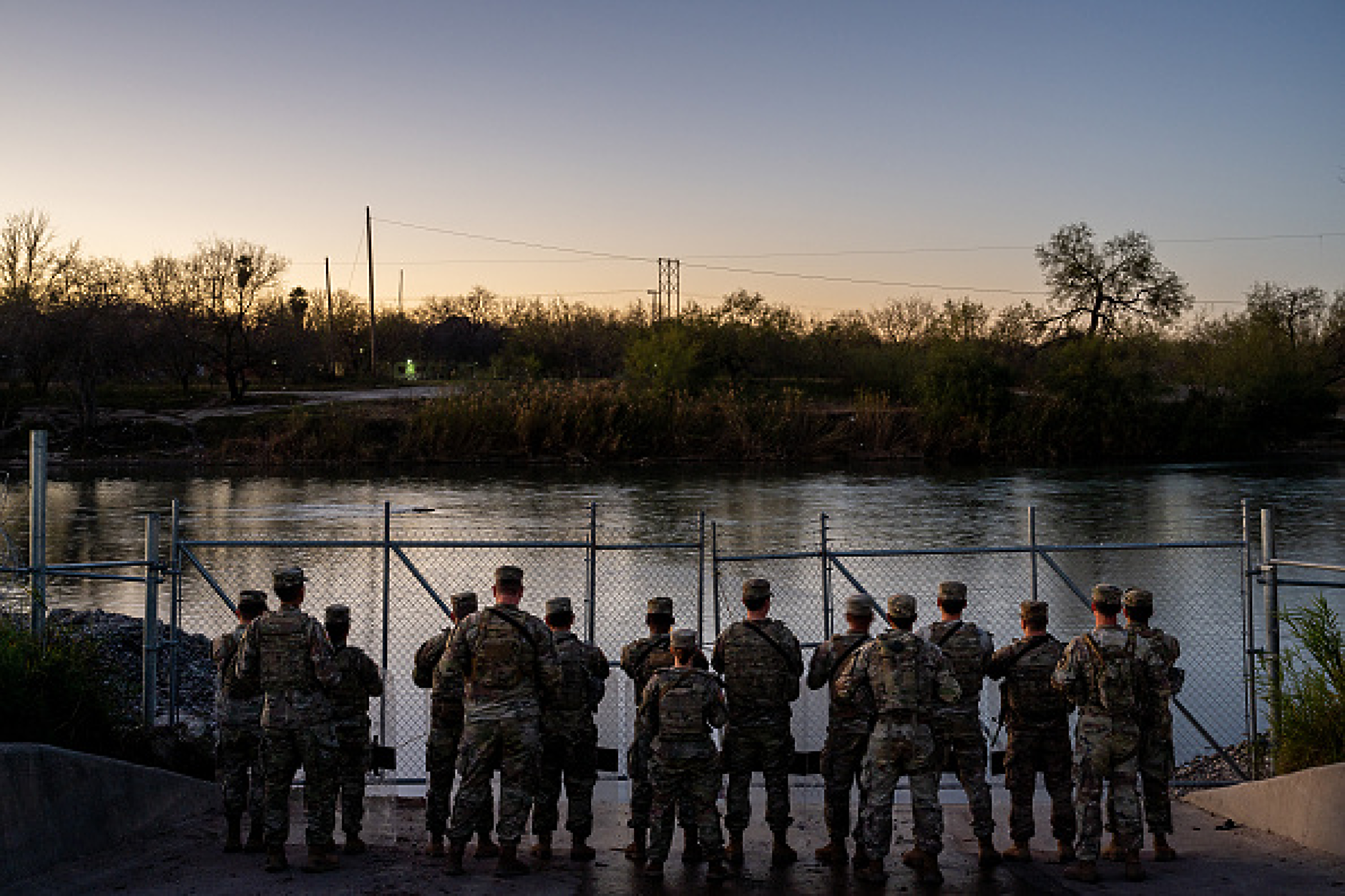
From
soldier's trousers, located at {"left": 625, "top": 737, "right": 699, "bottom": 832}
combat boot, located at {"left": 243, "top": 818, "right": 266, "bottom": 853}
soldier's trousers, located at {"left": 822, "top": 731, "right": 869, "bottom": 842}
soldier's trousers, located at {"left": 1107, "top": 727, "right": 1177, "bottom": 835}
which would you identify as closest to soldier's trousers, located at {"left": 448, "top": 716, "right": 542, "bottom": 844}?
soldier's trousers, located at {"left": 625, "top": 737, "right": 699, "bottom": 832}

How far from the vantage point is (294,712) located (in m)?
8.45

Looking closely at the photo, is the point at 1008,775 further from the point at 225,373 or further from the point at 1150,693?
the point at 225,373

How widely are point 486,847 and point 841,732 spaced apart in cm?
256

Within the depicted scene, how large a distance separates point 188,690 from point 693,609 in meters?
8.05

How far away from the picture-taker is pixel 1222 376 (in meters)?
71.1

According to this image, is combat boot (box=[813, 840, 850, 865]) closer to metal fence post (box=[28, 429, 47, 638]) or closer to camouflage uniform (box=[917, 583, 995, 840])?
camouflage uniform (box=[917, 583, 995, 840])

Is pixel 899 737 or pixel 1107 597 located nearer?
pixel 899 737

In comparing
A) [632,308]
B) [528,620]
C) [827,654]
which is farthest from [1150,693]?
[632,308]

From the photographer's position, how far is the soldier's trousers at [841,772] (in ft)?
28.2

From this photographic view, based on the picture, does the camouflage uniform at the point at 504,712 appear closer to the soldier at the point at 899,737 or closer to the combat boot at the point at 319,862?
the combat boot at the point at 319,862

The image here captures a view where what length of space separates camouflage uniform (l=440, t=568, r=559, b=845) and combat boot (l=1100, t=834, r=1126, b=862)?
3.83 metres

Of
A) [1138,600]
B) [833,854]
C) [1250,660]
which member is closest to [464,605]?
[833,854]

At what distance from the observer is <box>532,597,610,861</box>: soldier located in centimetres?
880

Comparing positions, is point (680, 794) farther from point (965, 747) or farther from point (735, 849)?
point (965, 747)
